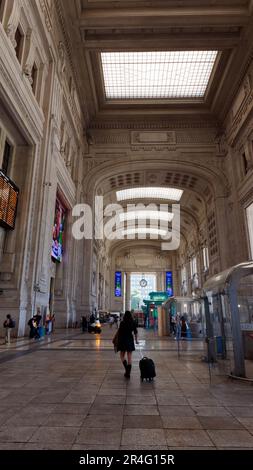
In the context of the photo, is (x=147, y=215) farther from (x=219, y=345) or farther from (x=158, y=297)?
(x=219, y=345)

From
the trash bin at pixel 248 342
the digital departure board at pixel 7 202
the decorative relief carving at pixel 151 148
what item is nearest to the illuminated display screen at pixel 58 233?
the digital departure board at pixel 7 202

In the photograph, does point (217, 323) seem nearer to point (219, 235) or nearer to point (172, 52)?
point (219, 235)

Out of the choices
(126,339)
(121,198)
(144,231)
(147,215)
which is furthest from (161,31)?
(144,231)

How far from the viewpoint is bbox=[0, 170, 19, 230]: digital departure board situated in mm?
9844

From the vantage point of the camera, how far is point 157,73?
19.1 metres

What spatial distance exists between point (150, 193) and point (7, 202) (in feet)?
67.8

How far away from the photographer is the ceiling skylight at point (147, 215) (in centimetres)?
3400

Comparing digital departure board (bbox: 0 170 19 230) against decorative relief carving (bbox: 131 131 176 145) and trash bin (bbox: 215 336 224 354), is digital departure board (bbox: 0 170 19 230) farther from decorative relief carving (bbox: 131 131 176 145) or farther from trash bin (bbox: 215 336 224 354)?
decorative relief carving (bbox: 131 131 176 145)

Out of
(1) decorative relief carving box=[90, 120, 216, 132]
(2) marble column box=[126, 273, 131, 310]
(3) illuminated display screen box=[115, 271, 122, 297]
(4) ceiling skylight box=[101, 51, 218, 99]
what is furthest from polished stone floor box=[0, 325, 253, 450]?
(2) marble column box=[126, 273, 131, 310]

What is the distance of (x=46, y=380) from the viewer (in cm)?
448

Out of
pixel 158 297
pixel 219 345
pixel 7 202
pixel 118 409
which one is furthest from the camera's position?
pixel 158 297

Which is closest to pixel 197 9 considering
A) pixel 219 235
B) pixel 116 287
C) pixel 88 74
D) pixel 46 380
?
pixel 88 74

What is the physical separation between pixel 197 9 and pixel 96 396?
18.2m

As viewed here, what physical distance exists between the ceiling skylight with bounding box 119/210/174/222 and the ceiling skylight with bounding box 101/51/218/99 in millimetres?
14386
